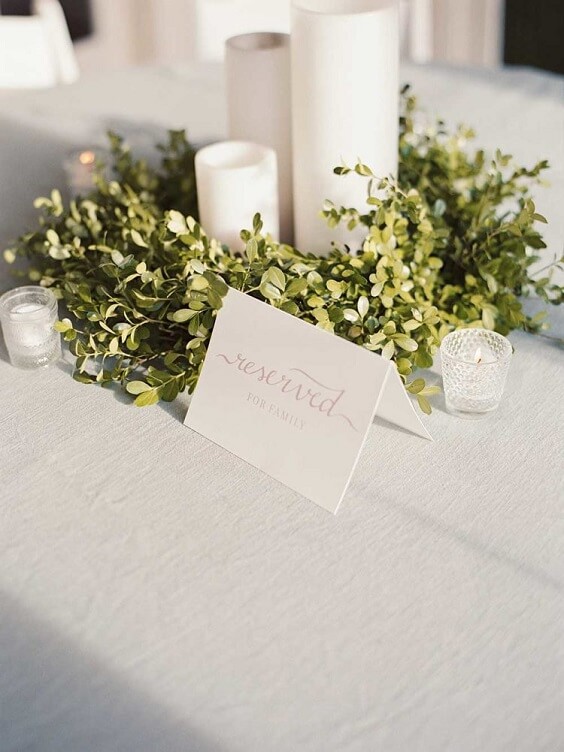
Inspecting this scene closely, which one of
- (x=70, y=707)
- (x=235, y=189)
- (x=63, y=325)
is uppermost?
(x=235, y=189)

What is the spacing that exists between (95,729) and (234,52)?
2.75 feet

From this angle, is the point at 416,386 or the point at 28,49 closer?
the point at 416,386

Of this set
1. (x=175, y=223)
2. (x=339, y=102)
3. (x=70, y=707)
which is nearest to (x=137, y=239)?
(x=175, y=223)

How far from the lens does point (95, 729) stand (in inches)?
26.0

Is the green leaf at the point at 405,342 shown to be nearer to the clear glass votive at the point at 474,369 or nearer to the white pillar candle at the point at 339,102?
the clear glass votive at the point at 474,369

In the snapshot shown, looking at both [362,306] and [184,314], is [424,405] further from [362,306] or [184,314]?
[184,314]

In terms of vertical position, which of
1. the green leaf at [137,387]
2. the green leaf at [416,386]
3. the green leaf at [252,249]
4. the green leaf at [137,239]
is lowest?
the green leaf at [137,387]

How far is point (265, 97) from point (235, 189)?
0.60 ft

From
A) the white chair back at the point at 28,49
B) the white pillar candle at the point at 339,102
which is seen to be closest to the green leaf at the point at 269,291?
the white pillar candle at the point at 339,102

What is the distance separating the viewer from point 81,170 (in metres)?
1.40

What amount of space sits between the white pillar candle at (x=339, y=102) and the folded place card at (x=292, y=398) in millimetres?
258

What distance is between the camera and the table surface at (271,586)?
659mm

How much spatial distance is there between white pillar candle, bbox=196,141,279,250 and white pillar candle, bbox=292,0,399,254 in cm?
5

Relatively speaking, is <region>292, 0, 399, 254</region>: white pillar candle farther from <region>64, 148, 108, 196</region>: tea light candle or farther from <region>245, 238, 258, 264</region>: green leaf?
<region>64, 148, 108, 196</region>: tea light candle
